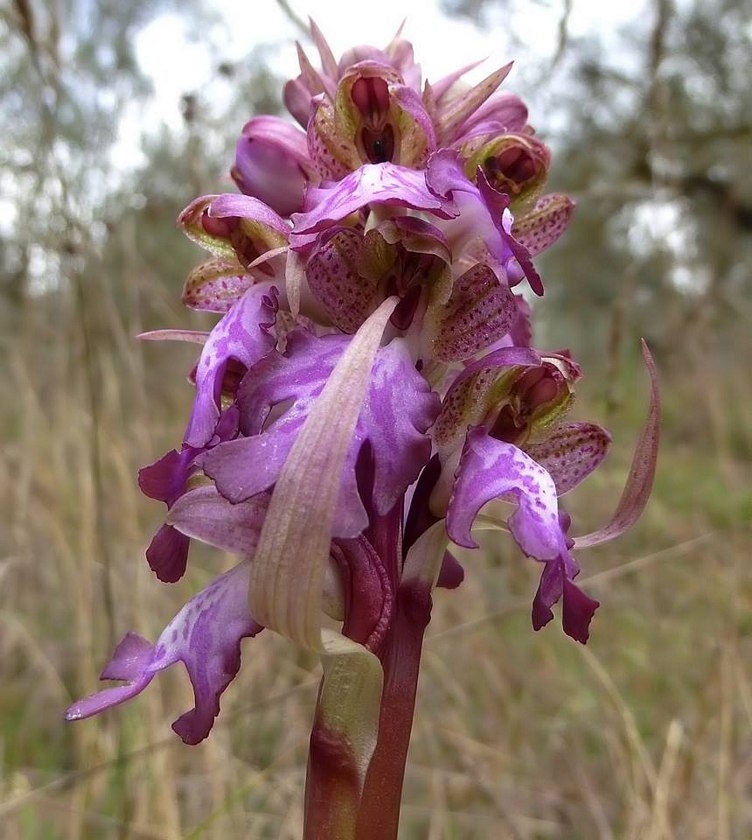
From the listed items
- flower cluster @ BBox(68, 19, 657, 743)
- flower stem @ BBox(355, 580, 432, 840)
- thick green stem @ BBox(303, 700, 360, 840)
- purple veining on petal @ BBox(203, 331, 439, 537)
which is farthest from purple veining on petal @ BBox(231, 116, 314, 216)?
thick green stem @ BBox(303, 700, 360, 840)

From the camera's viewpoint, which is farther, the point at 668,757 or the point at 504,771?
the point at 504,771

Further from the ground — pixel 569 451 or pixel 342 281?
pixel 342 281

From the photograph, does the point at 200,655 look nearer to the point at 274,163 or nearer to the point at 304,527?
the point at 304,527

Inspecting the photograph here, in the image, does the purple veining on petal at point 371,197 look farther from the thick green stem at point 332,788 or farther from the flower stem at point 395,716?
the thick green stem at point 332,788

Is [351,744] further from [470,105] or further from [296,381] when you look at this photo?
[470,105]

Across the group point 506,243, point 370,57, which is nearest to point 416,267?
point 506,243

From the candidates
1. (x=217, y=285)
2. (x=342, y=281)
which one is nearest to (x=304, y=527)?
(x=342, y=281)
